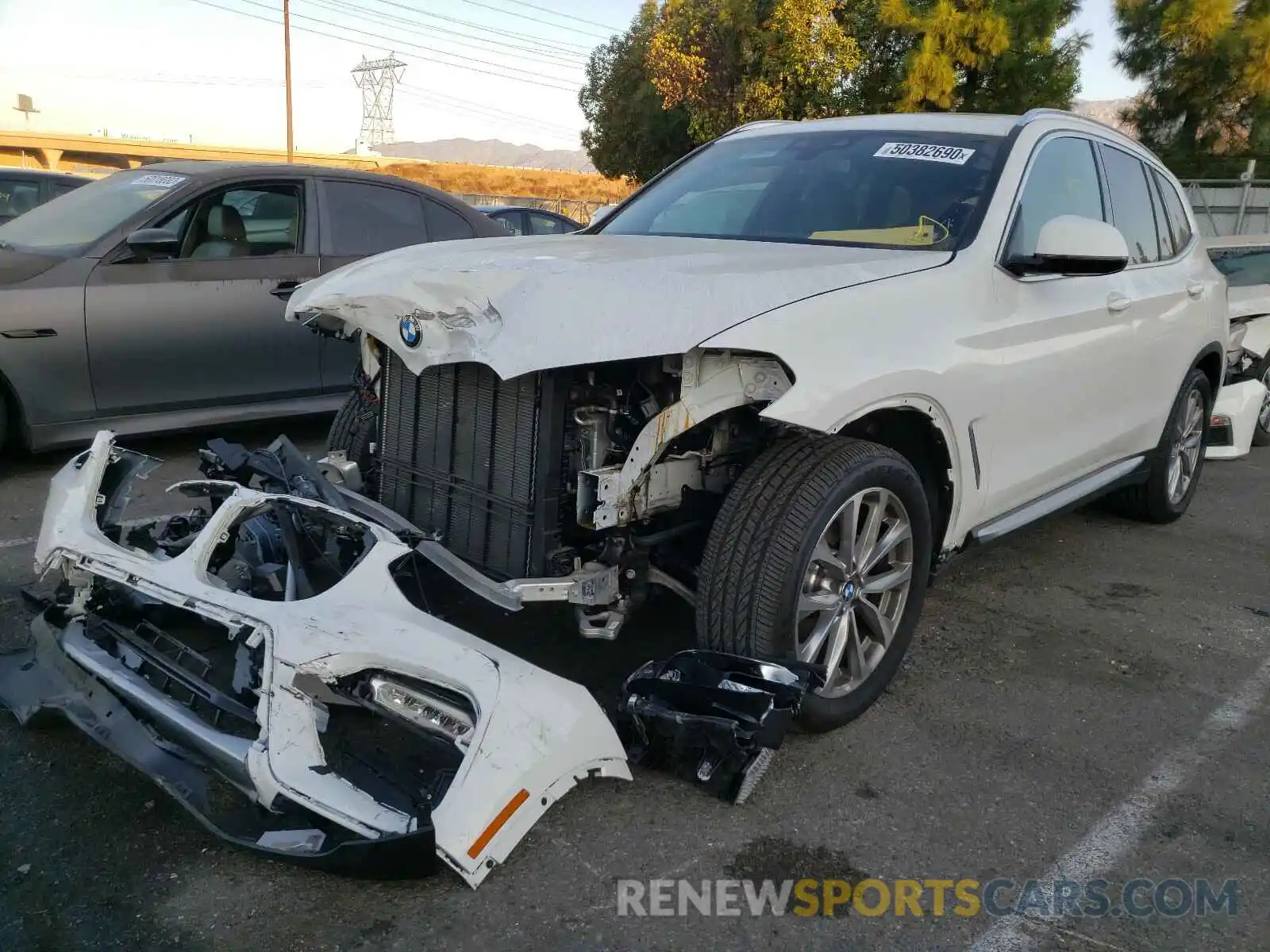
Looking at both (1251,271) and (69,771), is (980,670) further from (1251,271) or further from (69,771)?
(1251,271)

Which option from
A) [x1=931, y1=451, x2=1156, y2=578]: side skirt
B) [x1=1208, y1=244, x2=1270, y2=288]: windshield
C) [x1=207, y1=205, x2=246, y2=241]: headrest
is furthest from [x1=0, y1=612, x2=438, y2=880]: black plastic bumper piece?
[x1=1208, y1=244, x2=1270, y2=288]: windshield

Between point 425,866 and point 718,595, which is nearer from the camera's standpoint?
point 425,866

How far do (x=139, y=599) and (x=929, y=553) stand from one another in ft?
7.82

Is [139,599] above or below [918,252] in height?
below

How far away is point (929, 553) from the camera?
3270 millimetres

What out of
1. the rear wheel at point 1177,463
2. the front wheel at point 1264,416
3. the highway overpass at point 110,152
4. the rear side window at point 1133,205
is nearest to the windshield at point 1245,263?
the front wheel at point 1264,416

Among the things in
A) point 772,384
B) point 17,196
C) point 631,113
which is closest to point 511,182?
point 631,113

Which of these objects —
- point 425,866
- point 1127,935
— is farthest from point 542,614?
point 1127,935

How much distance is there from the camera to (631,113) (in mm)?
28938

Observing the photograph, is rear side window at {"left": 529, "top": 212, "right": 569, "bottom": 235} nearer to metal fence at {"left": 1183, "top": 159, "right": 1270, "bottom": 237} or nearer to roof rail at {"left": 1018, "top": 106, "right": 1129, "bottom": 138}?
roof rail at {"left": 1018, "top": 106, "right": 1129, "bottom": 138}

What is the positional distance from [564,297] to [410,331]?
48 centimetres

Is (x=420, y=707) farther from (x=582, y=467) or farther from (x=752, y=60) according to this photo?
(x=752, y=60)

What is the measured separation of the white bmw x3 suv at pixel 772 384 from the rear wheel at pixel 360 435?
0.01 m

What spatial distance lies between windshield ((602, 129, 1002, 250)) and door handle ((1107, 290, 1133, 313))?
82 centimetres
